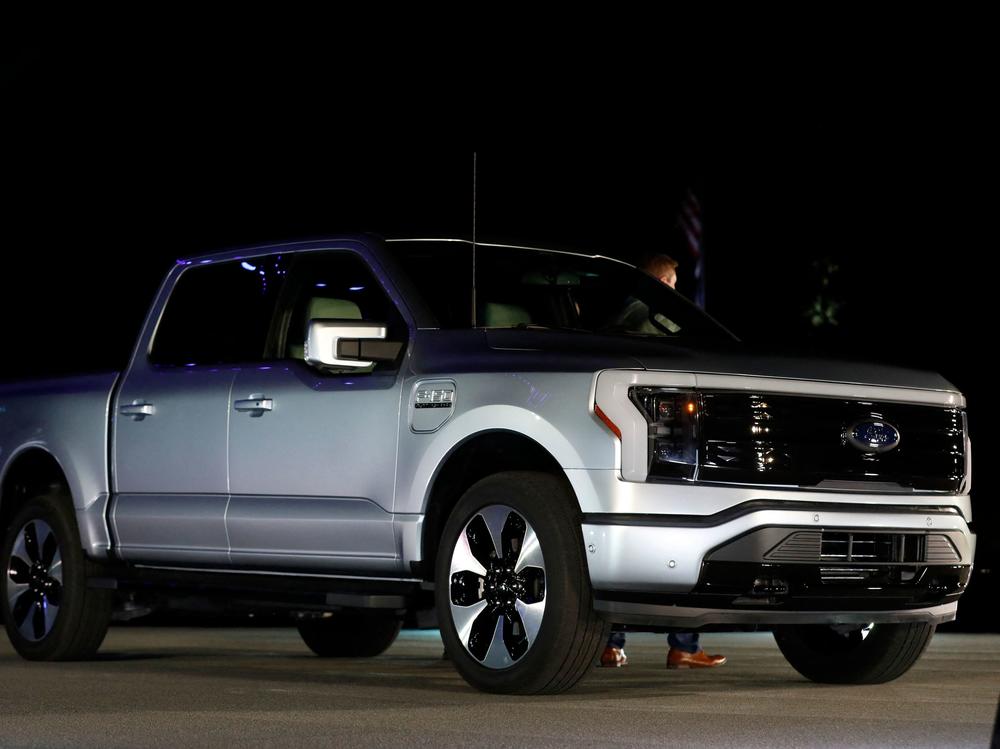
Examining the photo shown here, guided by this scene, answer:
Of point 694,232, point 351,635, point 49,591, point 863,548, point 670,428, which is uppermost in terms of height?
point 670,428

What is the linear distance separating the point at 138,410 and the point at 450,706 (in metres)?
2.97

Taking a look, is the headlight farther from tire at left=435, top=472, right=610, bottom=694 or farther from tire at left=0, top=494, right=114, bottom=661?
tire at left=0, top=494, right=114, bottom=661

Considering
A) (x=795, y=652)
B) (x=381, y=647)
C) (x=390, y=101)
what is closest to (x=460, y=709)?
(x=795, y=652)

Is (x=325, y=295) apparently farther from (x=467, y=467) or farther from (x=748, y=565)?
(x=748, y=565)

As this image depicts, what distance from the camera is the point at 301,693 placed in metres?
8.33

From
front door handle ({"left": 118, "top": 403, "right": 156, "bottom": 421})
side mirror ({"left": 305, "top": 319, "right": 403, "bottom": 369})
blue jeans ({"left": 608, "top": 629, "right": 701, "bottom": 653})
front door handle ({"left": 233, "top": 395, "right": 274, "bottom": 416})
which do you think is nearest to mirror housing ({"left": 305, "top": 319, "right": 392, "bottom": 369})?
side mirror ({"left": 305, "top": 319, "right": 403, "bottom": 369})

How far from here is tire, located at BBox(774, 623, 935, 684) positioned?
8.80m

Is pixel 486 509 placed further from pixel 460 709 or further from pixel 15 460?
pixel 15 460

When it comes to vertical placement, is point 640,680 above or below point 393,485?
below

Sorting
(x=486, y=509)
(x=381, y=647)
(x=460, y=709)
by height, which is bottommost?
(x=381, y=647)

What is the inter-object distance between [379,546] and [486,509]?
2.31 feet

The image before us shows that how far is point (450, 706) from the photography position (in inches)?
301

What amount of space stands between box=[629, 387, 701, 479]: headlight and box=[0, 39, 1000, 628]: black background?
2264 centimetres

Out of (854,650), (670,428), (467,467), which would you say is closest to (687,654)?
(854,650)
